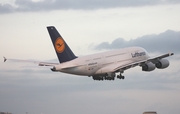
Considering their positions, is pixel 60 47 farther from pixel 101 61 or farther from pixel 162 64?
pixel 162 64

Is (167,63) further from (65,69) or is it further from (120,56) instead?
(65,69)

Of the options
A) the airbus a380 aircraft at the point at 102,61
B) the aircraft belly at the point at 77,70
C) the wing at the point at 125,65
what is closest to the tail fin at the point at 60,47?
the airbus a380 aircraft at the point at 102,61

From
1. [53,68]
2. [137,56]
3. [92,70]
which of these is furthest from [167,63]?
[53,68]

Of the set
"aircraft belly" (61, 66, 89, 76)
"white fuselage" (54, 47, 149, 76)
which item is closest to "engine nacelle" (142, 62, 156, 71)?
"white fuselage" (54, 47, 149, 76)

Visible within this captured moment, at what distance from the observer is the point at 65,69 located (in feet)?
427

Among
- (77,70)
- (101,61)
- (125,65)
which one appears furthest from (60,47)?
(125,65)

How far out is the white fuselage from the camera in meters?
131

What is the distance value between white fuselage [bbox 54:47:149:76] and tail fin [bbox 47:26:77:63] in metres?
1.12

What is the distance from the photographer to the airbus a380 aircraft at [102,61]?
Result: 13162cm

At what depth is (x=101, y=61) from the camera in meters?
135

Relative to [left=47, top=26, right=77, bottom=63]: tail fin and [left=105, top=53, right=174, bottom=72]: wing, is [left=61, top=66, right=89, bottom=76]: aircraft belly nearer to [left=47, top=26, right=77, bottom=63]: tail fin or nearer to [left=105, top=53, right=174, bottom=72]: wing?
[left=47, top=26, right=77, bottom=63]: tail fin

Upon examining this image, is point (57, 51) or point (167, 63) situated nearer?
point (57, 51)

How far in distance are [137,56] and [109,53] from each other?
7.87 m

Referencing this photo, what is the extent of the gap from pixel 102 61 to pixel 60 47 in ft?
29.0
